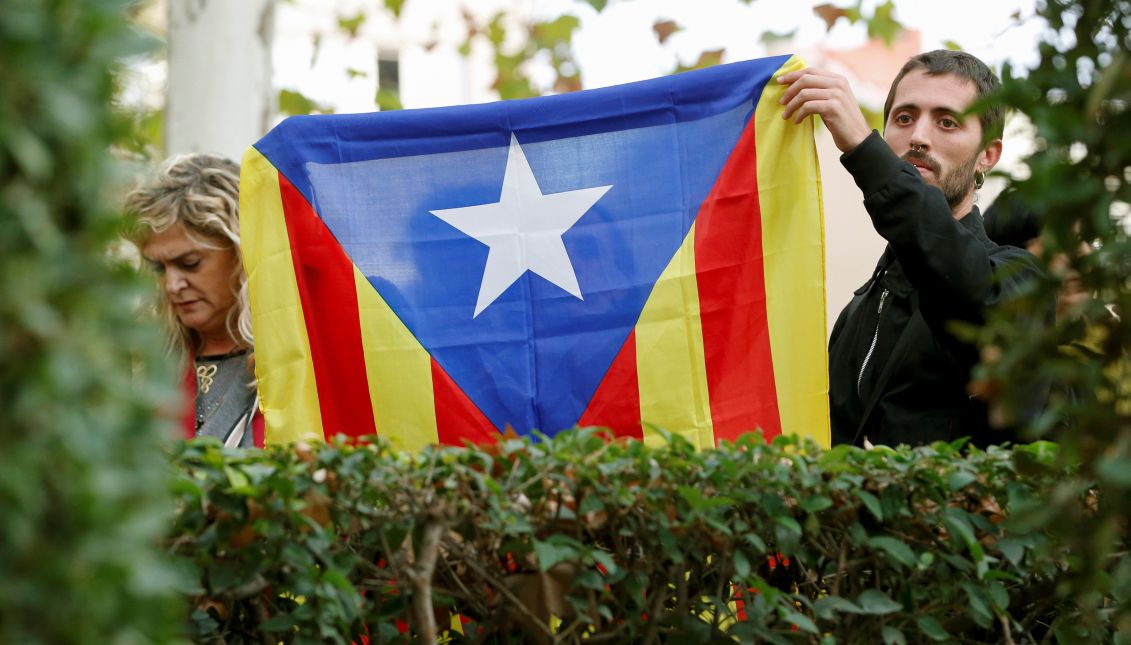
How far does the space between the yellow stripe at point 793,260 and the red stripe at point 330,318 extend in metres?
1.07

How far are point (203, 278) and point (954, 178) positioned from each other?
211 centimetres

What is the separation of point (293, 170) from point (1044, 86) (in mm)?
2312

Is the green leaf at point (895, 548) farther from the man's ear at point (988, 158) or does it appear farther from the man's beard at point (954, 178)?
the man's ear at point (988, 158)

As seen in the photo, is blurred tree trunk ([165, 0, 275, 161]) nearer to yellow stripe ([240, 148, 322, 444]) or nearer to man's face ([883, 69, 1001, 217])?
yellow stripe ([240, 148, 322, 444])

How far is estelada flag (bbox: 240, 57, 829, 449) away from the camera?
10.7 ft

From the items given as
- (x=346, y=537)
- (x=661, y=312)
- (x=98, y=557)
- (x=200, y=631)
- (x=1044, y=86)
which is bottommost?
(x=200, y=631)

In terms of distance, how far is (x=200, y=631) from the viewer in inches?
79.4

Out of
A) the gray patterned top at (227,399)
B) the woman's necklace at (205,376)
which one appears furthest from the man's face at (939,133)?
the woman's necklace at (205,376)

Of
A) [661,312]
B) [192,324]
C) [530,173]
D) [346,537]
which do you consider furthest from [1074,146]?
[192,324]

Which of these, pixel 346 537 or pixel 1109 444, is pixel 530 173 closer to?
pixel 346 537

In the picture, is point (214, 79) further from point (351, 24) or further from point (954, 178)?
point (954, 178)

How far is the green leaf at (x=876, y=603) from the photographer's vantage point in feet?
6.95

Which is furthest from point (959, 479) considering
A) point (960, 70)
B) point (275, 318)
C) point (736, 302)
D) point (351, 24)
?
point (351, 24)

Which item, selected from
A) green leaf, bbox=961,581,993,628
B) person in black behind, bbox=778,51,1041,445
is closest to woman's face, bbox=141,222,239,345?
person in black behind, bbox=778,51,1041,445
